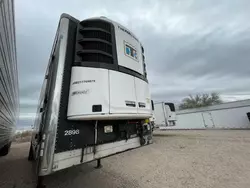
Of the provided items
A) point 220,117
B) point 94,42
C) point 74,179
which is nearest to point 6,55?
point 94,42

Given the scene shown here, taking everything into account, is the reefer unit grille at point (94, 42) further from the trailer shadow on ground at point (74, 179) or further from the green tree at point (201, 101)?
the green tree at point (201, 101)

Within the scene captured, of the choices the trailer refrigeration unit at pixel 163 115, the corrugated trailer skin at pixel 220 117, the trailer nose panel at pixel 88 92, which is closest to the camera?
the trailer nose panel at pixel 88 92

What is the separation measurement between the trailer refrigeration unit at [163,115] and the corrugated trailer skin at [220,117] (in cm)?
962

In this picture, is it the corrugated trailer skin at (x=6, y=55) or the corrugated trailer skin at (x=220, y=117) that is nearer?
the corrugated trailer skin at (x=6, y=55)

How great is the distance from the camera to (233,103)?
613 inches

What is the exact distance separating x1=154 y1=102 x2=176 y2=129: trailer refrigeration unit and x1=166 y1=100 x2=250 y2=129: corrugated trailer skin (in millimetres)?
9624

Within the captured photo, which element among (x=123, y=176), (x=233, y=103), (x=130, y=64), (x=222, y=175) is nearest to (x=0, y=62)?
(x=130, y=64)

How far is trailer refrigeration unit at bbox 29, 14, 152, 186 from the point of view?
58.3 inches

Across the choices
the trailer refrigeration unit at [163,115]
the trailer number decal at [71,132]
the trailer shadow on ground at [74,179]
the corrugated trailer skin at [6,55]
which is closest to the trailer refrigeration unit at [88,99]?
the trailer number decal at [71,132]

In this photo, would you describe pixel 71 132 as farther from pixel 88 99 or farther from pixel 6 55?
pixel 6 55

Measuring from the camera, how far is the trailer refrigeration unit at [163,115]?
1022cm

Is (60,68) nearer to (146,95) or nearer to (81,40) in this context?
(81,40)

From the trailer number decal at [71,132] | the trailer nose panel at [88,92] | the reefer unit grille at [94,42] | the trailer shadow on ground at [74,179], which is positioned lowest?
the trailer shadow on ground at [74,179]

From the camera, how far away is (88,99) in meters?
1.66
